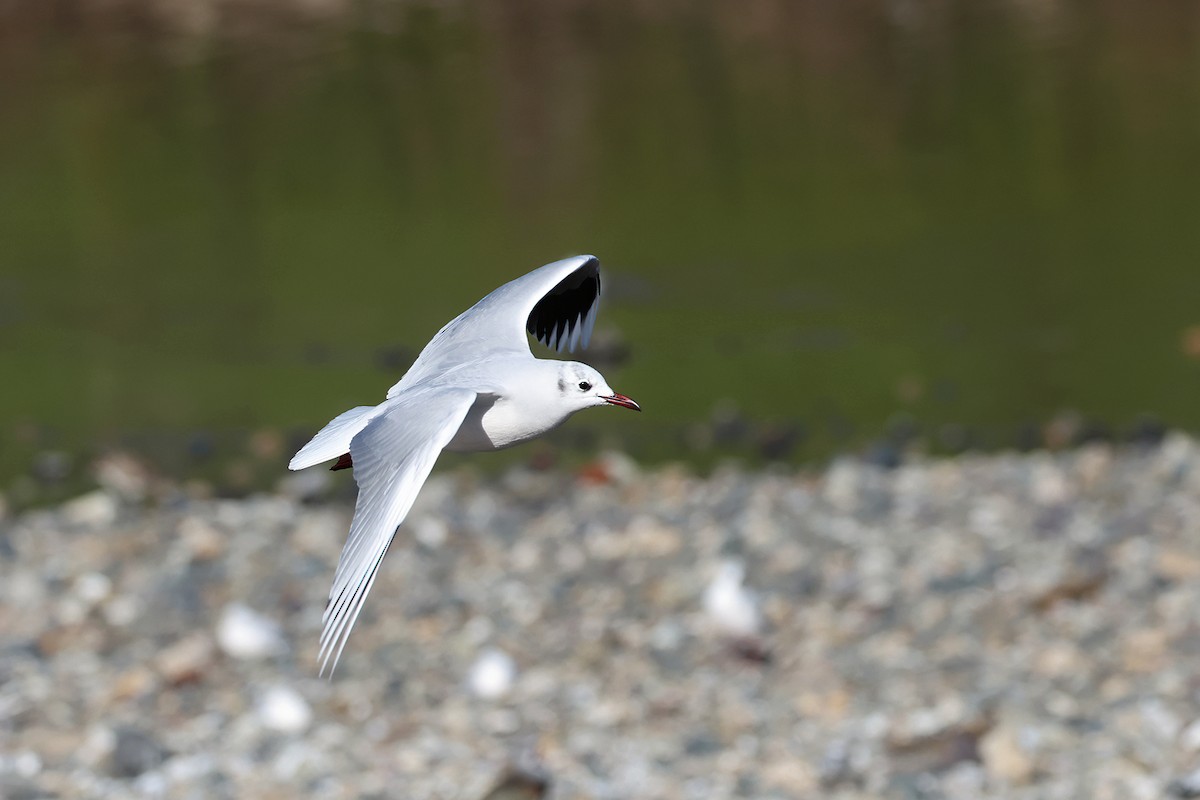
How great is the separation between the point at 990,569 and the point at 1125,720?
1863mm

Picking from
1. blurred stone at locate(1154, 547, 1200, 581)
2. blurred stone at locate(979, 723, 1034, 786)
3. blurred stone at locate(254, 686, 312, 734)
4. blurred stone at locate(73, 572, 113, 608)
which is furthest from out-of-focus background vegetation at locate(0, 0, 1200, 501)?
blurred stone at locate(979, 723, 1034, 786)

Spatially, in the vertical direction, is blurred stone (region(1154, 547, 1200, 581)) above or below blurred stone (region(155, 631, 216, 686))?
below

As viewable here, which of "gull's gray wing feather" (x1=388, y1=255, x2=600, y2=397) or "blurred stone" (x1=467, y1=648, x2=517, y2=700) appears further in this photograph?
"blurred stone" (x1=467, y1=648, x2=517, y2=700)

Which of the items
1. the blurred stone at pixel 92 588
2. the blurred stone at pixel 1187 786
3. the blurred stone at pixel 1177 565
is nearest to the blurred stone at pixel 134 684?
the blurred stone at pixel 92 588

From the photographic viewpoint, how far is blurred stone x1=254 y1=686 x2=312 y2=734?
33.4 feet

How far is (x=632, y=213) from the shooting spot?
18938 millimetres

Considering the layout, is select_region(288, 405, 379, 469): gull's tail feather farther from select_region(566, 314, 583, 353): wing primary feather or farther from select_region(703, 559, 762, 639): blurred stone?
select_region(703, 559, 762, 639): blurred stone

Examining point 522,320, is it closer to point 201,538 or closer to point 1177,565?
point 1177,565

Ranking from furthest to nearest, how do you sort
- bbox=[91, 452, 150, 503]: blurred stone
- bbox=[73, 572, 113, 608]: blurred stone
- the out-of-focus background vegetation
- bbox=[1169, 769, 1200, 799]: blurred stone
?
1. the out-of-focus background vegetation
2. bbox=[91, 452, 150, 503]: blurred stone
3. bbox=[73, 572, 113, 608]: blurred stone
4. bbox=[1169, 769, 1200, 799]: blurred stone

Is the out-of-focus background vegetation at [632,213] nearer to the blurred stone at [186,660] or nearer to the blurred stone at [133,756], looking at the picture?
the blurred stone at [186,660]

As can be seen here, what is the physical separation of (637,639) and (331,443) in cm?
585

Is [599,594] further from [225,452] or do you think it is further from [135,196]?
[135,196]

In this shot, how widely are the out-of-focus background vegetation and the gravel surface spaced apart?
34.9 inches

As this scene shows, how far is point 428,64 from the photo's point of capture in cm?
2616
